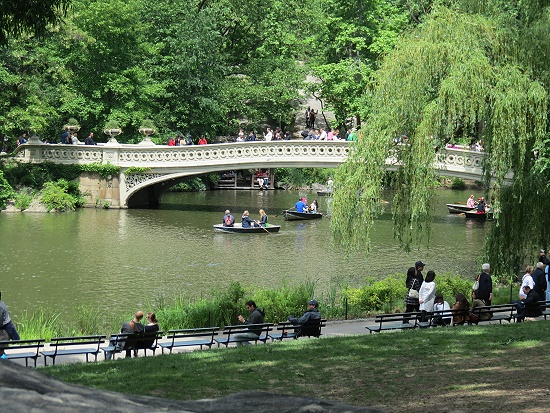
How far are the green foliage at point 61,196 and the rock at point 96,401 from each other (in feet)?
117

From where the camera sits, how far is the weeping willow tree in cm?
2167

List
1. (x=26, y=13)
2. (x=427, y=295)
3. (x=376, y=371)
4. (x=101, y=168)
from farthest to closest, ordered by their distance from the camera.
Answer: (x=101, y=168), (x=427, y=295), (x=26, y=13), (x=376, y=371)

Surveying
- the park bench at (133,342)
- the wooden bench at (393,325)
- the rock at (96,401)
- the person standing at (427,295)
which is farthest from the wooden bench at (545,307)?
the rock at (96,401)

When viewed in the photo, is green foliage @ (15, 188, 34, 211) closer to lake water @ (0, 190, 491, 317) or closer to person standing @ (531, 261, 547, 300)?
lake water @ (0, 190, 491, 317)

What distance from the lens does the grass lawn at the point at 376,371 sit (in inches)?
417

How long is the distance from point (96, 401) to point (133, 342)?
33.5 feet

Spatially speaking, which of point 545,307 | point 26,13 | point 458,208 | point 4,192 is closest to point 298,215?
point 458,208

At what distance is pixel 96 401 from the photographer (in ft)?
18.2

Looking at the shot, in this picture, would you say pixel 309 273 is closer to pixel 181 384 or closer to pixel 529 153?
pixel 529 153

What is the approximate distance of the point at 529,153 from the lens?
22188 millimetres

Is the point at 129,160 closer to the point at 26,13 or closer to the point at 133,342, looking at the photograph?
the point at 26,13

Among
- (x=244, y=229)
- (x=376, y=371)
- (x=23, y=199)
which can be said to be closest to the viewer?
(x=376, y=371)

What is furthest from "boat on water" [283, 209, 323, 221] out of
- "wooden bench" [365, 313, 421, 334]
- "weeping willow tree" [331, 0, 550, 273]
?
"wooden bench" [365, 313, 421, 334]

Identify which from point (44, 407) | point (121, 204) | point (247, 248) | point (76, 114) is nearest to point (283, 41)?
point (76, 114)
